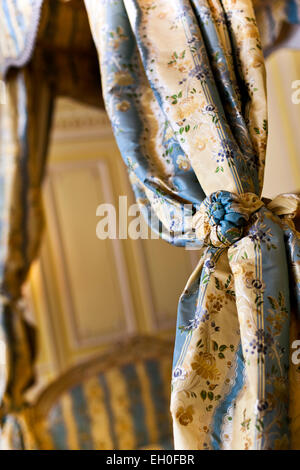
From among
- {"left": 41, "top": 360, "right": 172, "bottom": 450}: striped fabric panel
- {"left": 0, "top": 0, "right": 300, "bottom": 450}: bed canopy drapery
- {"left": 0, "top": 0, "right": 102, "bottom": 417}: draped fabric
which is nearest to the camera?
{"left": 0, "top": 0, "right": 300, "bottom": 450}: bed canopy drapery

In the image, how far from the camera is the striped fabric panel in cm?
218

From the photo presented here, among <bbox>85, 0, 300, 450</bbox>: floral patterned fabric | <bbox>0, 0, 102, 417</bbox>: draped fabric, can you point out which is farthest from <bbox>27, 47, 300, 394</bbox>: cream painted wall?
<bbox>85, 0, 300, 450</bbox>: floral patterned fabric

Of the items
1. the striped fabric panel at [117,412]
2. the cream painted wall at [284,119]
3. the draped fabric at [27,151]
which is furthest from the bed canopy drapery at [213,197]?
the striped fabric panel at [117,412]

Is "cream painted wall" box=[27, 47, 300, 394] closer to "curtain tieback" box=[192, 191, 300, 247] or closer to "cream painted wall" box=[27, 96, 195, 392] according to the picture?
"cream painted wall" box=[27, 96, 195, 392]

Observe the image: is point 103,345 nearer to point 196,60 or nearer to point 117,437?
point 117,437

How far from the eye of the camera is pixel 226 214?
97 cm

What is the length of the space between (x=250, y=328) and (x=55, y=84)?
59.8 inches

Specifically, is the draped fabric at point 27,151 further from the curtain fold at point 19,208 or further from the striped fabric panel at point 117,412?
the striped fabric panel at point 117,412

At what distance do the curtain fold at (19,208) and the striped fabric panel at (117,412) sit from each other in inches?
10.7

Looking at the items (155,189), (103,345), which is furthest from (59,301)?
(155,189)

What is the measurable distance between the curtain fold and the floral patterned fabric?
29.4 inches

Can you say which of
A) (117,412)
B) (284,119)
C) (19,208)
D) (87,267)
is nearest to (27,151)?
(19,208)

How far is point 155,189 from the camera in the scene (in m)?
1.13

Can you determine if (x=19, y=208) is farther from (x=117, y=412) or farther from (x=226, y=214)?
(x=226, y=214)
